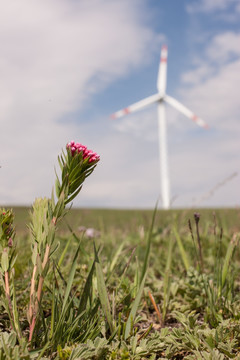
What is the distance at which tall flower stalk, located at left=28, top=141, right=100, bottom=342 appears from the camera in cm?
165

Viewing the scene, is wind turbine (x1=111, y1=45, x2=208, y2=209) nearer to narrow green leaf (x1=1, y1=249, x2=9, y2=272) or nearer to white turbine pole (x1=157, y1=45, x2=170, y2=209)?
white turbine pole (x1=157, y1=45, x2=170, y2=209)

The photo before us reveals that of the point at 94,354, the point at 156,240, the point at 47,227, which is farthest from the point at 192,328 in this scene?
the point at 156,240

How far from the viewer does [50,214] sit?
168 centimetres

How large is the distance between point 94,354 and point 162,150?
20.7 m

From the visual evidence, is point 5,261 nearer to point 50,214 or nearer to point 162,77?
point 50,214

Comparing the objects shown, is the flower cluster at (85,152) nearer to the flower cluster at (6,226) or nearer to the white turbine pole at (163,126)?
the flower cluster at (6,226)

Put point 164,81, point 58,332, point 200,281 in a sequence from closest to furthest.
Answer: point 58,332 < point 200,281 < point 164,81

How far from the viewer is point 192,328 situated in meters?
2.22

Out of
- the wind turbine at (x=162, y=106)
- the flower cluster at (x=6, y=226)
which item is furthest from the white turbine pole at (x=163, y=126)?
the flower cluster at (x=6, y=226)

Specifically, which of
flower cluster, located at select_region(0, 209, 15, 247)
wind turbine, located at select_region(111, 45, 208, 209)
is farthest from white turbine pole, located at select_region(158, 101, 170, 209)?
flower cluster, located at select_region(0, 209, 15, 247)

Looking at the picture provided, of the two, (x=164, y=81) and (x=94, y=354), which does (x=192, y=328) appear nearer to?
(x=94, y=354)

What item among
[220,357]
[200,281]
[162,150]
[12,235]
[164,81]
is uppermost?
[164,81]

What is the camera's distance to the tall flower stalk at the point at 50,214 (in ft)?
5.43

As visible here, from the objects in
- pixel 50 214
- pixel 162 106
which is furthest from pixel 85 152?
pixel 162 106
